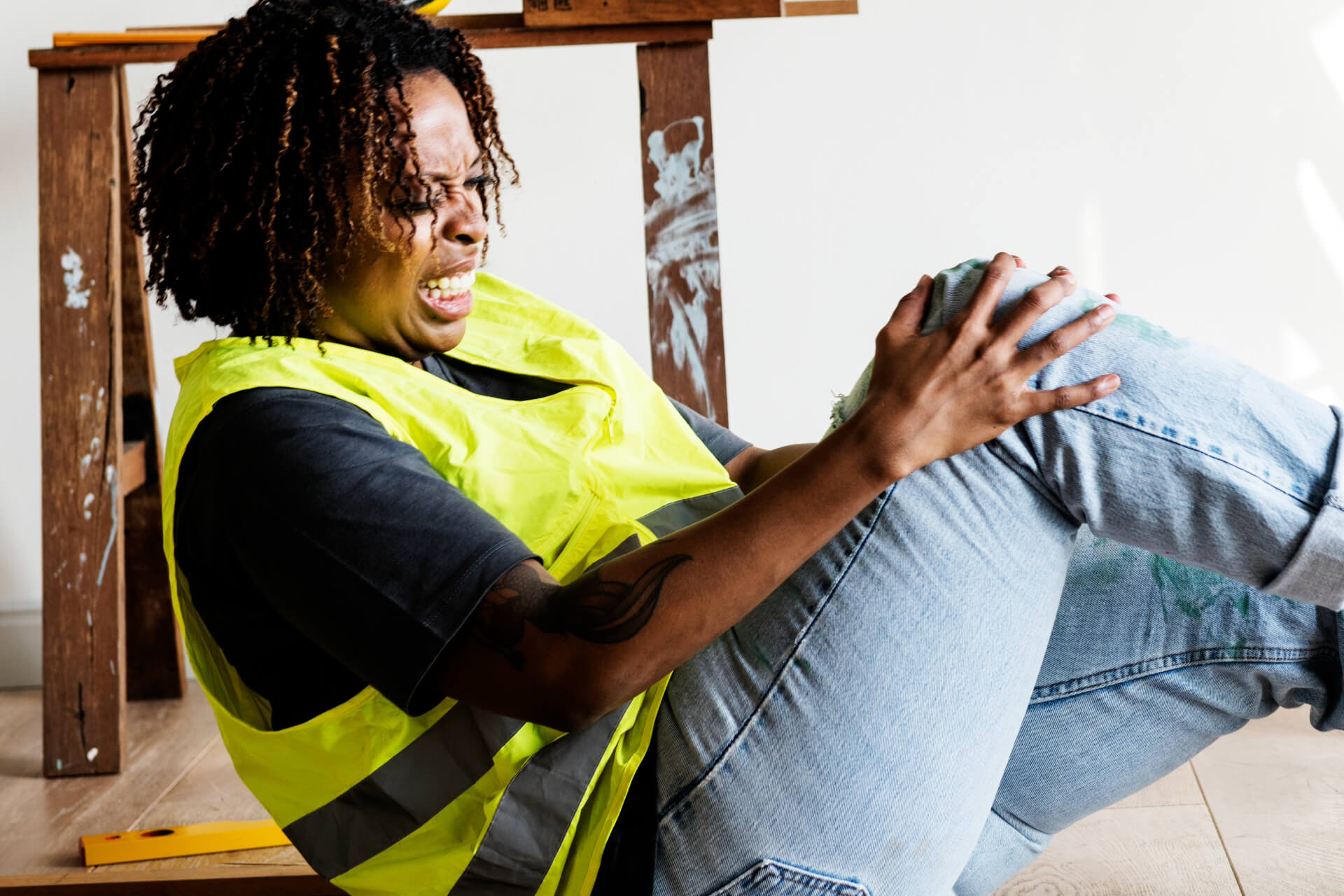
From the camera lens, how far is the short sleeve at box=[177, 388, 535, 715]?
713 mm

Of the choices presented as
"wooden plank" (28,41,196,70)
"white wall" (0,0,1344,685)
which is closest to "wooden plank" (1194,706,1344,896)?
"white wall" (0,0,1344,685)

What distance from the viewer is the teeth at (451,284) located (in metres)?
1.00

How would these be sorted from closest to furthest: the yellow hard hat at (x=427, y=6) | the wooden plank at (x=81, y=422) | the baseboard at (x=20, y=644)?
the yellow hard hat at (x=427, y=6) → the wooden plank at (x=81, y=422) → the baseboard at (x=20, y=644)

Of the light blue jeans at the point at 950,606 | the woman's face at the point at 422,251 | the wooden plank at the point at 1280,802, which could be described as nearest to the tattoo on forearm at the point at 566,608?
the light blue jeans at the point at 950,606

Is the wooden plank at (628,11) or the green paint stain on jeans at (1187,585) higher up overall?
the wooden plank at (628,11)

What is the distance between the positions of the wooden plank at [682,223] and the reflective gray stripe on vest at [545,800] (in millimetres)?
875

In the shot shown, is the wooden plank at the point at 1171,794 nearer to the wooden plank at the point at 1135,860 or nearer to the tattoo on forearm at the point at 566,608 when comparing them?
the wooden plank at the point at 1135,860

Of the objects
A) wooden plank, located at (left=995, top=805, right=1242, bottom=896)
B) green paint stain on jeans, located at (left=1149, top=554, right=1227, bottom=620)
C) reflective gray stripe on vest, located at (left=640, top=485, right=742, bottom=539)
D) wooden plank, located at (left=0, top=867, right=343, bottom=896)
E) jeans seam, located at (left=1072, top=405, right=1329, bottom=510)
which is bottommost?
wooden plank, located at (left=995, top=805, right=1242, bottom=896)

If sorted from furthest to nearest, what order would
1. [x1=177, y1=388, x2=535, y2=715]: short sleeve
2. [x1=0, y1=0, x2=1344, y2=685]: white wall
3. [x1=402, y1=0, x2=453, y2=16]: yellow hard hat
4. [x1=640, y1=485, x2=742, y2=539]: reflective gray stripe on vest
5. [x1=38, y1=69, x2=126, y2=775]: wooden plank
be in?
[x1=0, y1=0, x2=1344, y2=685]: white wall
[x1=38, y1=69, x2=126, y2=775]: wooden plank
[x1=402, y1=0, x2=453, y2=16]: yellow hard hat
[x1=640, y1=485, x2=742, y2=539]: reflective gray stripe on vest
[x1=177, y1=388, x2=535, y2=715]: short sleeve

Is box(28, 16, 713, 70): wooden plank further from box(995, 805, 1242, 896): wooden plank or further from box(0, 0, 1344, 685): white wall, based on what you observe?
box(995, 805, 1242, 896): wooden plank

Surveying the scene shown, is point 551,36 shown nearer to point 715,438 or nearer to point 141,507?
point 715,438

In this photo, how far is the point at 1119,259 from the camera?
210 cm

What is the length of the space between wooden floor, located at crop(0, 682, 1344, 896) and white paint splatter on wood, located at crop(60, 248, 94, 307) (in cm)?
72

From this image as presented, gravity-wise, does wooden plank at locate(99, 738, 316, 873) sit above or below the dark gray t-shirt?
below
